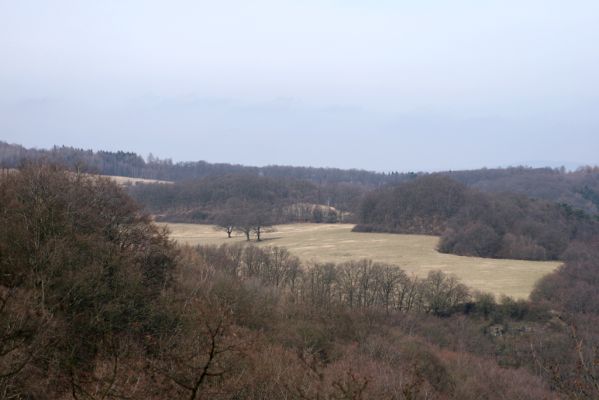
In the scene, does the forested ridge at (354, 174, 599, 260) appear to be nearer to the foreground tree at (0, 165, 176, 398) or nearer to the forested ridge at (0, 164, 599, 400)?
the forested ridge at (0, 164, 599, 400)

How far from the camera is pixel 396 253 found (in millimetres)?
65250

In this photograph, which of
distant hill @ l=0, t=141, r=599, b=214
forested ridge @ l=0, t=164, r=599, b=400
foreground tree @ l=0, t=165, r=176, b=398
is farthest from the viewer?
distant hill @ l=0, t=141, r=599, b=214

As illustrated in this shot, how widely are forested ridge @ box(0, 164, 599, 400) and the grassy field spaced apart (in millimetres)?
4080

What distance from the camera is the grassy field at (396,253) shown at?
170ft

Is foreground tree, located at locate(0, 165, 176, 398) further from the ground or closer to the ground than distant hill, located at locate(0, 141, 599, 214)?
closer to the ground

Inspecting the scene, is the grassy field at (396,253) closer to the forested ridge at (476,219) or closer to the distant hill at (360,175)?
the forested ridge at (476,219)

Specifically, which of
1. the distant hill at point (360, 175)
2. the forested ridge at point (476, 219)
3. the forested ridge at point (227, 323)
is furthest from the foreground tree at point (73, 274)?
the distant hill at point (360, 175)

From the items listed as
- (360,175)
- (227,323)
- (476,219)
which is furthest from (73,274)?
(360,175)

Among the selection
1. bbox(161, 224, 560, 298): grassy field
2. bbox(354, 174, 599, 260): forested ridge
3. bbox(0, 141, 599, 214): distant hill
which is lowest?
bbox(161, 224, 560, 298): grassy field

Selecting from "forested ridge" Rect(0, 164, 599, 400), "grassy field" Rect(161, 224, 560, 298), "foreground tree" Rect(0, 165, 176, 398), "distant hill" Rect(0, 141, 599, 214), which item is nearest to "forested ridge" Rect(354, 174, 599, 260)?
"grassy field" Rect(161, 224, 560, 298)

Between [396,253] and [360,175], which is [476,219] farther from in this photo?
[360,175]

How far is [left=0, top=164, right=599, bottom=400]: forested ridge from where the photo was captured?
1107 centimetres

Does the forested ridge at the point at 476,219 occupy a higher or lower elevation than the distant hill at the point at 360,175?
lower

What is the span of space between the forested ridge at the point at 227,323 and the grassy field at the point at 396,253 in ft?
13.4
